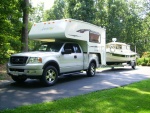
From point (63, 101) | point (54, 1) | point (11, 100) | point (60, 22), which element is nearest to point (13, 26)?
point (60, 22)

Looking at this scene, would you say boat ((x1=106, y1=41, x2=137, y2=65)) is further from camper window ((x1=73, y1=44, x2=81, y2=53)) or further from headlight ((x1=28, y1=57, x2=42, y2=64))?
headlight ((x1=28, y1=57, x2=42, y2=64))

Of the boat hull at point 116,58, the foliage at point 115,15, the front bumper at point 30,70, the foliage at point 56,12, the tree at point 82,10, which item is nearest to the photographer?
the front bumper at point 30,70

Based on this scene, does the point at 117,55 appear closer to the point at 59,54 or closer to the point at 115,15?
the point at 59,54

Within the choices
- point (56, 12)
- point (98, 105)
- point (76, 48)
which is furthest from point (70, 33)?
point (56, 12)

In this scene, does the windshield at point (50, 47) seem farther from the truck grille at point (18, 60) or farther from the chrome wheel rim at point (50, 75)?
the truck grille at point (18, 60)

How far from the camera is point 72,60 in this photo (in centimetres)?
1069

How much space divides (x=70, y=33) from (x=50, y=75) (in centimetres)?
252

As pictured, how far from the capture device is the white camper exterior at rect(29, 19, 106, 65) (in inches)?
407

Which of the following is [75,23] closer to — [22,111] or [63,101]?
[63,101]

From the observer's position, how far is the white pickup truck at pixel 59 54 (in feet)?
28.5

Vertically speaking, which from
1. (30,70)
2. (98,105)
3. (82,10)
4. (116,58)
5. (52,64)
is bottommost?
(98,105)

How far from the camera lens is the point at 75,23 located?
10914 mm

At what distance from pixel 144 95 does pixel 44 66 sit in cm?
406

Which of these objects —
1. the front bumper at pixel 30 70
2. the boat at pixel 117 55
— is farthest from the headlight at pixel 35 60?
the boat at pixel 117 55
